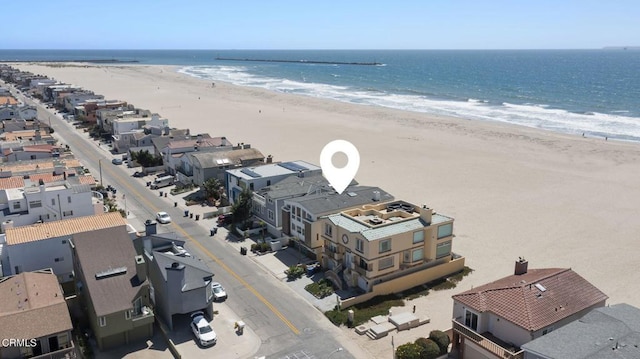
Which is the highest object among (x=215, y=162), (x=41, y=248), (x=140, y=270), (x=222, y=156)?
(x=222, y=156)

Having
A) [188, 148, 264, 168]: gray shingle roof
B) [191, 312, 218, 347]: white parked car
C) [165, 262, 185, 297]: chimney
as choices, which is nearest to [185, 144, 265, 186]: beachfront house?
[188, 148, 264, 168]: gray shingle roof

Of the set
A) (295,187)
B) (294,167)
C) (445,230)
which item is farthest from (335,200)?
(294,167)

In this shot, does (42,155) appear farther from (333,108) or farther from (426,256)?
(333,108)

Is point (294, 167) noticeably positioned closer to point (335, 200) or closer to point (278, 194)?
point (278, 194)

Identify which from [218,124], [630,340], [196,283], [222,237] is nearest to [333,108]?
[218,124]

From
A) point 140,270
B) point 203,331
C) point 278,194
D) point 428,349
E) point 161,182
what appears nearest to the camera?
point 428,349

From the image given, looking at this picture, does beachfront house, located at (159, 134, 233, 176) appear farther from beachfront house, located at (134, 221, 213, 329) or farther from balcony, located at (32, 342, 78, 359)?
balcony, located at (32, 342, 78, 359)
